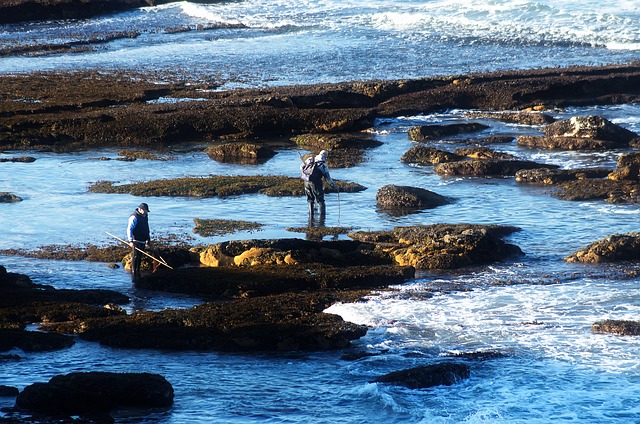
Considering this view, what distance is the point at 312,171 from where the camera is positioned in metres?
22.2

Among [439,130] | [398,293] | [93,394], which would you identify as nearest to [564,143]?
[439,130]

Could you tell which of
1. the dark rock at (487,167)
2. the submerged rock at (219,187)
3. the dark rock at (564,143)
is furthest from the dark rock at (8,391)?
the dark rock at (564,143)

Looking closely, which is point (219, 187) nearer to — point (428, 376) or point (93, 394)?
point (428, 376)

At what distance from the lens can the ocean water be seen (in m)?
12.0

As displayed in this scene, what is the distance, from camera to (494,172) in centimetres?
2702

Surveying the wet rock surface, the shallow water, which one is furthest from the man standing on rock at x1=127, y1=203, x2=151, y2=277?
the wet rock surface

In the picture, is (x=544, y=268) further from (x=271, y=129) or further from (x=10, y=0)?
(x=10, y=0)

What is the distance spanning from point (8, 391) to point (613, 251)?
→ 10980 millimetres

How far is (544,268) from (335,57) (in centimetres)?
3476

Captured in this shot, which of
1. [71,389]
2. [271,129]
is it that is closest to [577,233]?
[71,389]

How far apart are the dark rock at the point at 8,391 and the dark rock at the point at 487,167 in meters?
17.4

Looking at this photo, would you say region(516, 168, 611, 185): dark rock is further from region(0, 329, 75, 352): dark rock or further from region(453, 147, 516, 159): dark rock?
region(0, 329, 75, 352): dark rock

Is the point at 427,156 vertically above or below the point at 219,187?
above

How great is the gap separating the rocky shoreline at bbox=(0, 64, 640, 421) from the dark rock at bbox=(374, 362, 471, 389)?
0.10ft
